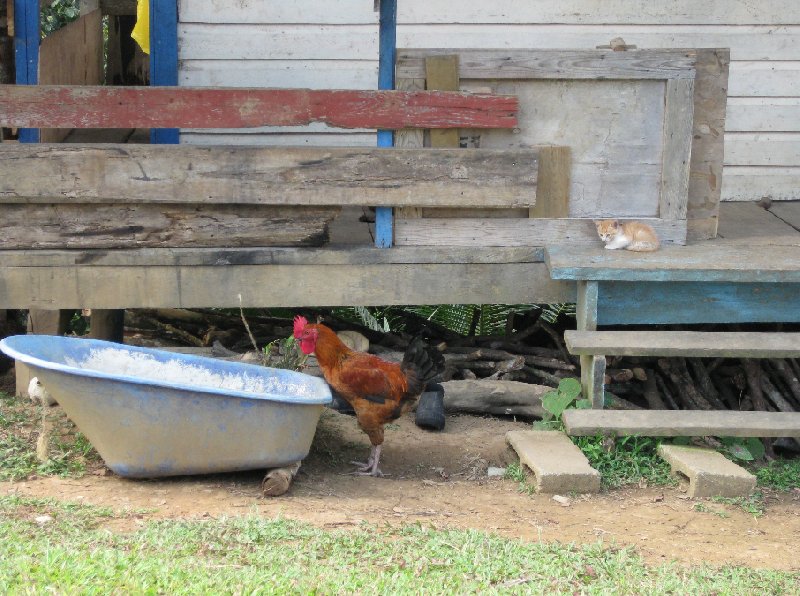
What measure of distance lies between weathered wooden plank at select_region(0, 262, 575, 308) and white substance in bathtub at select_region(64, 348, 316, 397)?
0.69 meters

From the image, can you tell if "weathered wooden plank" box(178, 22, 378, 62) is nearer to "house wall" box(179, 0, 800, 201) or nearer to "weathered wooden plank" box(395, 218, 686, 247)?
"house wall" box(179, 0, 800, 201)

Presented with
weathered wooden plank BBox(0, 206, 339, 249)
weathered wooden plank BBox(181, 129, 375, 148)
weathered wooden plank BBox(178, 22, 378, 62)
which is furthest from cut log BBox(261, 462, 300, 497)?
weathered wooden plank BBox(178, 22, 378, 62)

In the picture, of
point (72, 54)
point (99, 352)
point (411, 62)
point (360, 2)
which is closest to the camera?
point (99, 352)

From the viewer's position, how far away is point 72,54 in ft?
25.9

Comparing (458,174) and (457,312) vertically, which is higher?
(458,174)

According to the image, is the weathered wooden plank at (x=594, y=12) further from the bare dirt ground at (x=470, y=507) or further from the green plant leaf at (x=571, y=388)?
the bare dirt ground at (x=470, y=507)

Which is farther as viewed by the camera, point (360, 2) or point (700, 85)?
point (360, 2)

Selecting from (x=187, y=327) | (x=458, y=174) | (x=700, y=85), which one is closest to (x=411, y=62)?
(x=458, y=174)

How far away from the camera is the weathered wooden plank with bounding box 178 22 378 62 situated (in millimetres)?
8469

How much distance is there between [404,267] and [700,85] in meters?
Result: 2.27

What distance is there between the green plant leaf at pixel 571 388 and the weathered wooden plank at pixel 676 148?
4.29 feet

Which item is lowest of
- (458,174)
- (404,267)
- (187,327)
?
(187,327)

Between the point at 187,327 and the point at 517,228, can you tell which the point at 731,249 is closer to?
the point at 517,228

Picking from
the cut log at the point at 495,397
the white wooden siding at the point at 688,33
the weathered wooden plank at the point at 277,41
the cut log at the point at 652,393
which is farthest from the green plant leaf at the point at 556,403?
the weathered wooden plank at the point at 277,41
